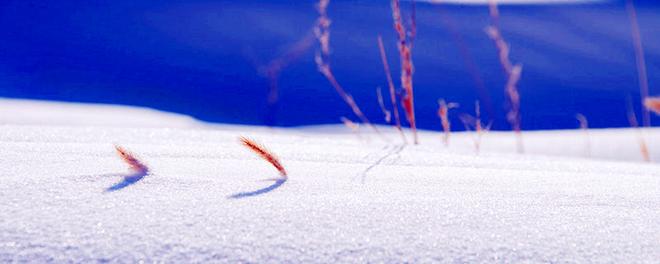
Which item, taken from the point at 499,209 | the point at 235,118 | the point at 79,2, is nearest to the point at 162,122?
the point at 235,118

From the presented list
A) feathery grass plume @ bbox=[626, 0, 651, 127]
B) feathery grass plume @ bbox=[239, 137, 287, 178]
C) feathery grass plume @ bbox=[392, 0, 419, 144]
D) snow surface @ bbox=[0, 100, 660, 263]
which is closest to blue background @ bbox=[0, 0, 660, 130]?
feathery grass plume @ bbox=[626, 0, 651, 127]

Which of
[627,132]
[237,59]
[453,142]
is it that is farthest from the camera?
[237,59]

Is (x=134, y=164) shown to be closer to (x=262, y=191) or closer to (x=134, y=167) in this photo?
(x=134, y=167)

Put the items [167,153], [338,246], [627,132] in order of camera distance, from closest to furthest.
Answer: [338,246], [167,153], [627,132]

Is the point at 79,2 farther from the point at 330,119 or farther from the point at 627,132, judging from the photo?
the point at 627,132

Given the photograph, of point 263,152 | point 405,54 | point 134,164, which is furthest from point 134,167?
point 405,54

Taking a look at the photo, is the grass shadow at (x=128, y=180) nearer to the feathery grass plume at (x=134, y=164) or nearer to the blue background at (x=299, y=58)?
the feathery grass plume at (x=134, y=164)
